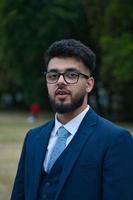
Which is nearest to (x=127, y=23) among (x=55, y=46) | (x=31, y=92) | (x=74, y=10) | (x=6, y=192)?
(x=74, y=10)

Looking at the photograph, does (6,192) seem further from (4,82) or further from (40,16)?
(4,82)

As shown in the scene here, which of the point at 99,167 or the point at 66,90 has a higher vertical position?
the point at 66,90

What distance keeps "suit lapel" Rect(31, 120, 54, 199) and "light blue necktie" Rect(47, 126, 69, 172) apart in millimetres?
69

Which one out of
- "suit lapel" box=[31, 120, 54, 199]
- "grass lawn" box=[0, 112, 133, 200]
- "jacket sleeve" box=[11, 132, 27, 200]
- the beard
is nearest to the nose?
the beard

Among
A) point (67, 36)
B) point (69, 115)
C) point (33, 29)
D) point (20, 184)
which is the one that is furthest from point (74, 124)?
point (33, 29)

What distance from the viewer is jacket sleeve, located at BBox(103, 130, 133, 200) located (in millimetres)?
3092

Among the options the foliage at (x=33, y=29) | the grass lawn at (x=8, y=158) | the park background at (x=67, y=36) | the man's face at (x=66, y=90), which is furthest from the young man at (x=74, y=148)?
the foliage at (x=33, y=29)

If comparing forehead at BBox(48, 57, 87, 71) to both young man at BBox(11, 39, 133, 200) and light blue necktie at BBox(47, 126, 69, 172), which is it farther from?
light blue necktie at BBox(47, 126, 69, 172)

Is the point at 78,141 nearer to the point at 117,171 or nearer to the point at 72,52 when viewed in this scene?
Answer: the point at 117,171

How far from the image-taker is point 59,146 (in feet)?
10.7

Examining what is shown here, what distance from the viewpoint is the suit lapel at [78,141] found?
312 cm

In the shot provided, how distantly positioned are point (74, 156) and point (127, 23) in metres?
33.4

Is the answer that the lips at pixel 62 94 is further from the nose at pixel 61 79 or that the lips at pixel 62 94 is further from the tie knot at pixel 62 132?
the tie knot at pixel 62 132

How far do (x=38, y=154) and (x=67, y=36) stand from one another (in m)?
39.9
